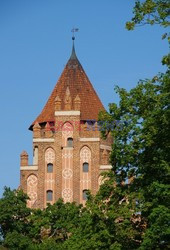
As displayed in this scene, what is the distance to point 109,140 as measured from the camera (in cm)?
7488

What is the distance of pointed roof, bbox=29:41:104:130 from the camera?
76.2 metres

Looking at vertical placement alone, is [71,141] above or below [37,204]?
above

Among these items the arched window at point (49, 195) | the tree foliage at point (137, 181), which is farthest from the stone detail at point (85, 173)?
the tree foliage at point (137, 181)

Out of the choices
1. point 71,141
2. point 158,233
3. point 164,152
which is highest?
point 71,141

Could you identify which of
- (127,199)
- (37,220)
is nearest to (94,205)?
(127,199)

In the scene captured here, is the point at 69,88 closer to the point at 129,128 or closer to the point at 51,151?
the point at 51,151

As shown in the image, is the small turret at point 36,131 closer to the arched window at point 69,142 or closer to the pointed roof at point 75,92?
the pointed roof at point 75,92

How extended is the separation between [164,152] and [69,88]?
36.9 meters

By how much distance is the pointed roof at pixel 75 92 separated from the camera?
250ft

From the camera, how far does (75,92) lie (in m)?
77.5

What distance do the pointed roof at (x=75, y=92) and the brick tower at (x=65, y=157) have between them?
0.73 m

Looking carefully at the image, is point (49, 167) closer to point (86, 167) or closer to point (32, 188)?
point (32, 188)

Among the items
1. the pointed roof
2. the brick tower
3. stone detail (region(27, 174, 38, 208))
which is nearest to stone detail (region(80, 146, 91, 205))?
the brick tower

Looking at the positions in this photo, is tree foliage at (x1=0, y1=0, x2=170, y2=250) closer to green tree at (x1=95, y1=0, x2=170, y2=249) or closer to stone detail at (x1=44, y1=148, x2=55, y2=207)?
green tree at (x1=95, y1=0, x2=170, y2=249)
